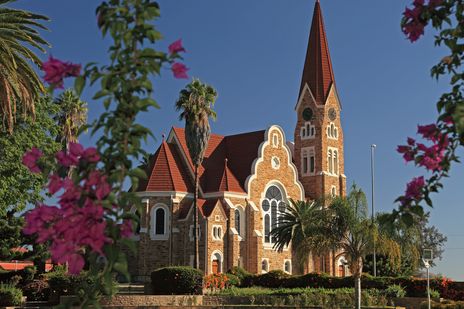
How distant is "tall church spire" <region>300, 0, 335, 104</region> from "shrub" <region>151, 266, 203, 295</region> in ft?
108

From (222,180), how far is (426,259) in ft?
101

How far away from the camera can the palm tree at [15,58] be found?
1093 inches

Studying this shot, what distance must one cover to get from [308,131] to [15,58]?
3911 centimetres

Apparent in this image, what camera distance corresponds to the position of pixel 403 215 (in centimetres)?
516

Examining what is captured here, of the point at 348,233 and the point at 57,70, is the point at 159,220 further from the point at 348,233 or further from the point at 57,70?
the point at 57,70

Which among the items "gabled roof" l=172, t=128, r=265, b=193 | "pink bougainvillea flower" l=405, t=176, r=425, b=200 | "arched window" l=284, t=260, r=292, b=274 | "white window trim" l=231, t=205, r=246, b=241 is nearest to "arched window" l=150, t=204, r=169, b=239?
"gabled roof" l=172, t=128, r=265, b=193

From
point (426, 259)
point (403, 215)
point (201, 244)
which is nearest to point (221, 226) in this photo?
point (201, 244)

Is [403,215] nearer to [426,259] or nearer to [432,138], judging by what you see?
[432,138]

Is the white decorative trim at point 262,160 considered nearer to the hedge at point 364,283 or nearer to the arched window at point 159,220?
the arched window at point 159,220

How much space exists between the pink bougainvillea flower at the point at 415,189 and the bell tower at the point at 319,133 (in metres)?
56.7

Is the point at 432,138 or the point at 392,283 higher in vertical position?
the point at 432,138

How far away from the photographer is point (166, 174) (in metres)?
54.3

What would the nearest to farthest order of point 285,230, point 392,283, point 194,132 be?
point 392,283 → point 194,132 → point 285,230

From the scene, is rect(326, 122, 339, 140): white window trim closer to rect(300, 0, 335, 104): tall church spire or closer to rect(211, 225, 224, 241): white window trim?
rect(300, 0, 335, 104): tall church spire
